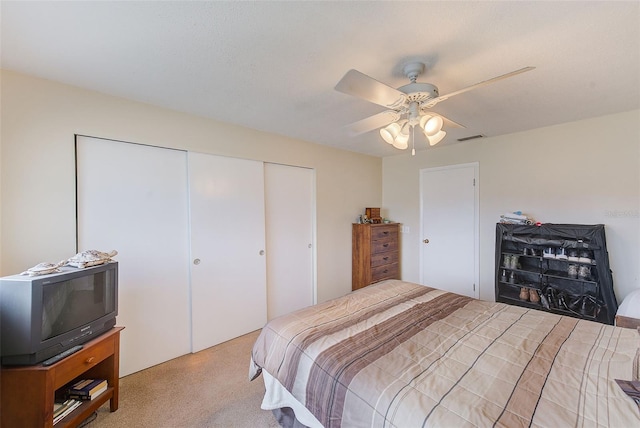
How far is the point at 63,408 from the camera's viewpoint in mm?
Answer: 1492

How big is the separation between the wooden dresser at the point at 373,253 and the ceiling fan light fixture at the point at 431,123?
220cm

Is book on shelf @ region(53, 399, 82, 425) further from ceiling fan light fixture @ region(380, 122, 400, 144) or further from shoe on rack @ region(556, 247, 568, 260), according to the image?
shoe on rack @ region(556, 247, 568, 260)

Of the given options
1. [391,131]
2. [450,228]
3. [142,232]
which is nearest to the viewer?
[391,131]

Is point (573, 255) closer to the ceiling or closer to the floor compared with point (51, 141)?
closer to the floor

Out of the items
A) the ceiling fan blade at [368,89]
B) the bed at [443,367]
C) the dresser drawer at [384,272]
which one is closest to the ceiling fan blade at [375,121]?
the ceiling fan blade at [368,89]

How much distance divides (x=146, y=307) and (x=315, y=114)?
7.61 feet

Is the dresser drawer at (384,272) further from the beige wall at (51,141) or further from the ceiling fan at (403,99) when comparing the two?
the beige wall at (51,141)

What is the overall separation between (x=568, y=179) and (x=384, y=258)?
90.2 inches

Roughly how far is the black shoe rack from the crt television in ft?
12.0

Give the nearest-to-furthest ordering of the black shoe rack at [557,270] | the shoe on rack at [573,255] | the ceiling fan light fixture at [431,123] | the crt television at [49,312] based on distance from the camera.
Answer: the crt television at [49,312], the ceiling fan light fixture at [431,123], the black shoe rack at [557,270], the shoe on rack at [573,255]

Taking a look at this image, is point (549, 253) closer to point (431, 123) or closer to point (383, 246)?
point (383, 246)

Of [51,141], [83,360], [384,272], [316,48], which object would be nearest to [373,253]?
[384,272]

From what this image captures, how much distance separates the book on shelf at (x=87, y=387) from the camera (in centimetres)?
160

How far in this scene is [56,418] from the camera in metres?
1.44
